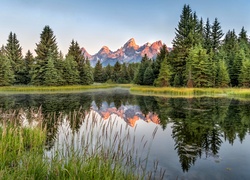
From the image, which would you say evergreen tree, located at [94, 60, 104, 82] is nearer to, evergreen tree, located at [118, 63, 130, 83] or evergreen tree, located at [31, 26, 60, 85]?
evergreen tree, located at [118, 63, 130, 83]

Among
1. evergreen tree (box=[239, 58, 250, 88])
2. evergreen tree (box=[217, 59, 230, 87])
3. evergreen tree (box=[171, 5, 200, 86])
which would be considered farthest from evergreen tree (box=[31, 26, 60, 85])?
evergreen tree (box=[239, 58, 250, 88])

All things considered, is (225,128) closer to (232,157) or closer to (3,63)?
(232,157)

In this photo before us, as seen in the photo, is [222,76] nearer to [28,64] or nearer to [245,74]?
[245,74]

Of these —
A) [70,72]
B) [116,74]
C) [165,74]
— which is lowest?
[165,74]

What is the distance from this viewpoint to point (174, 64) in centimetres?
5228

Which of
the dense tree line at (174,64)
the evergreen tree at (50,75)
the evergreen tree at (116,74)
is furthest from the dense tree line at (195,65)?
the evergreen tree at (116,74)

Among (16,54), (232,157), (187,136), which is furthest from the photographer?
(16,54)

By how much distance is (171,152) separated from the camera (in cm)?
890

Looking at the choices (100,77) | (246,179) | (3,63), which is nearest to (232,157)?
(246,179)

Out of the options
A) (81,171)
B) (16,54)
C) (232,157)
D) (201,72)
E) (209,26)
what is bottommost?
(232,157)

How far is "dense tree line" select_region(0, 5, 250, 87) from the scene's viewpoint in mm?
44094

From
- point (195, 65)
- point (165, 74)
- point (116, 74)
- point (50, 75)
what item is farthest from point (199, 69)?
point (116, 74)

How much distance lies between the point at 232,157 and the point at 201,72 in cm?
3857

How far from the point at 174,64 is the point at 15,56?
4221cm
